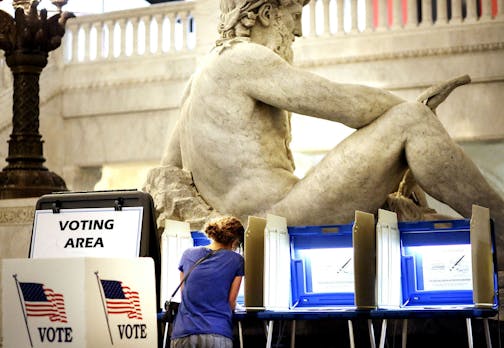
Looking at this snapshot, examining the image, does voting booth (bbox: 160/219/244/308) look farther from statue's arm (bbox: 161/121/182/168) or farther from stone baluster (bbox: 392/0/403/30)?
stone baluster (bbox: 392/0/403/30)

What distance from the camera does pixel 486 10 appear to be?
38.8 feet

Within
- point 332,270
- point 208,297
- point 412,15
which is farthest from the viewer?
point 412,15

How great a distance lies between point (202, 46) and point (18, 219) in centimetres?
415

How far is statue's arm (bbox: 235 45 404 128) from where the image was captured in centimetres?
625

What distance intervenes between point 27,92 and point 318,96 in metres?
4.78

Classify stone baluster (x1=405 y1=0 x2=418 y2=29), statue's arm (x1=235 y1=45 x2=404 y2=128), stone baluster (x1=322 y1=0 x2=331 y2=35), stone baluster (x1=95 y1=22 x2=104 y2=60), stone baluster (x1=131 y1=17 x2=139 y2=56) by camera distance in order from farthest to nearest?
1. stone baluster (x1=95 y1=22 x2=104 y2=60)
2. stone baluster (x1=131 y1=17 x2=139 y2=56)
3. stone baluster (x1=322 y1=0 x2=331 y2=35)
4. stone baluster (x1=405 y1=0 x2=418 y2=29)
5. statue's arm (x1=235 y1=45 x2=404 y2=128)

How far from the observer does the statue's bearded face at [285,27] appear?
6742mm

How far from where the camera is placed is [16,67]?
1045 cm

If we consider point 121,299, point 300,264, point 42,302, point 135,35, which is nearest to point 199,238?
point 300,264

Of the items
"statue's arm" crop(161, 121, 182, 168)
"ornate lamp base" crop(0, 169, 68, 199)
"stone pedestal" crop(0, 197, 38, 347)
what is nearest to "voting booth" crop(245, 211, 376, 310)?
"statue's arm" crop(161, 121, 182, 168)

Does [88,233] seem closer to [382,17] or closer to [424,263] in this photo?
[424,263]

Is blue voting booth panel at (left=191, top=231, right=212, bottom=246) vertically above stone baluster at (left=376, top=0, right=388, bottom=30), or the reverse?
stone baluster at (left=376, top=0, right=388, bottom=30)

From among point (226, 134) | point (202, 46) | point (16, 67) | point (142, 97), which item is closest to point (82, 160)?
point (142, 97)

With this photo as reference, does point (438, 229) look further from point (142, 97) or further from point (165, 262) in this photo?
point (142, 97)
